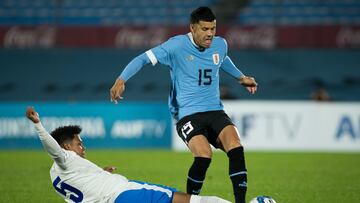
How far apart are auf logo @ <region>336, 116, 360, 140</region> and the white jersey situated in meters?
12.3

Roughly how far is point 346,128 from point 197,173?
37.4 feet

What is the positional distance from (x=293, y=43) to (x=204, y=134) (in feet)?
47.7

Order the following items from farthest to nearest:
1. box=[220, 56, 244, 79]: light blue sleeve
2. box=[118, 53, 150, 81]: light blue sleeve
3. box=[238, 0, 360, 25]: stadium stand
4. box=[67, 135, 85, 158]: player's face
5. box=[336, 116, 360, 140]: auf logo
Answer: box=[238, 0, 360, 25]: stadium stand
box=[336, 116, 360, 140]: auf logo
box=[220, 56, 244, 79]: light blue sleeve
box=[118, 53, 150, 81]: light blue sleeve
box=[67, 135, 85, 158]: player's face

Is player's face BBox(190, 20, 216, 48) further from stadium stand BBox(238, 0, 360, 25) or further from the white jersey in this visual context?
stadium stand BBox(238, 0, 360, 25)

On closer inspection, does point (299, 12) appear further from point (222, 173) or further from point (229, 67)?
point (229, 67)

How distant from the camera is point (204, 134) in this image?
25.8 feet

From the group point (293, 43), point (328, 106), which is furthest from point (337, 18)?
point (328, 106)

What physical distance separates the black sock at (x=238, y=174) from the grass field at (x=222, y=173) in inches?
68.1

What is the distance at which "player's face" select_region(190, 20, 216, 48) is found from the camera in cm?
787

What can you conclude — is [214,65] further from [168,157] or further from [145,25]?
[145,25]

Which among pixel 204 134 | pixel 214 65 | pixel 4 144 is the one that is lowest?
pixel 4 144

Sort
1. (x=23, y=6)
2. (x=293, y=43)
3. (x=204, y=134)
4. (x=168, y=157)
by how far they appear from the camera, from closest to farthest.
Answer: (x=204, y=134) → (x=168, y=157) → (x=293, y=43) → (x=23, y=6)

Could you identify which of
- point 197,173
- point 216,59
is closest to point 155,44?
point 216,59

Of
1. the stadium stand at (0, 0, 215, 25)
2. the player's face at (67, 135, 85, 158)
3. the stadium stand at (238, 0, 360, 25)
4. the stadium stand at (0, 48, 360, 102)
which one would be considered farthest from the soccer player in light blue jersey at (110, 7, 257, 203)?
the stadium stand at (0, 0, 215, 25)
